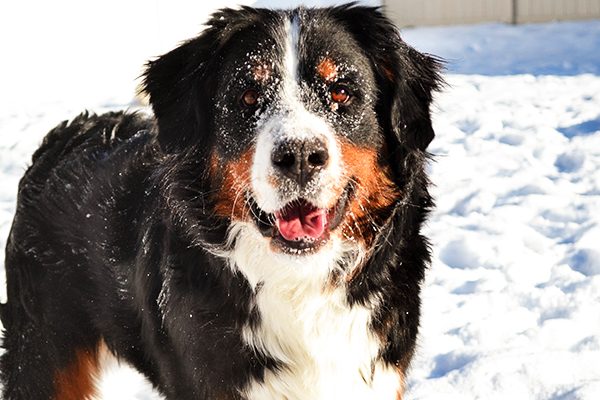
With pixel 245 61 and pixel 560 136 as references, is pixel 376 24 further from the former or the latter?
pixel 560 136

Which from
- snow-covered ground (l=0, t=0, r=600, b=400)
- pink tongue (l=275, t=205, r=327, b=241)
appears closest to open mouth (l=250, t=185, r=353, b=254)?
pink tongue (l=275, t=205, r=327, b=241)

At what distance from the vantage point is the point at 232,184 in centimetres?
322

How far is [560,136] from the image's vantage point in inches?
324

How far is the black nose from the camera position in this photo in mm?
2926

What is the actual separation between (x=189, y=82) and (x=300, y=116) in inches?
24.2

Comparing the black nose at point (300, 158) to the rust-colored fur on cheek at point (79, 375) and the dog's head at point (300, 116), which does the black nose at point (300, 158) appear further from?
the rust-colored fur on cheek at point (79, 375)

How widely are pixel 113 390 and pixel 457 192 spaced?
348 centimetres

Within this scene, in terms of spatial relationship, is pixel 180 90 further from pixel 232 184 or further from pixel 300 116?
pixel 300 116

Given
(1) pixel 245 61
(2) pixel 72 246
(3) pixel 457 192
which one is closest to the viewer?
(1) pixel 245 61

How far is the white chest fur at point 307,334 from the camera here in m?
3.26

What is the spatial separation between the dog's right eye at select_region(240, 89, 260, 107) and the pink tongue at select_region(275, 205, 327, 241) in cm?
40

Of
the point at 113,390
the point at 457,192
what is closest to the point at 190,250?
the point at 113,390

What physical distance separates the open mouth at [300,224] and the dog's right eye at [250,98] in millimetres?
358

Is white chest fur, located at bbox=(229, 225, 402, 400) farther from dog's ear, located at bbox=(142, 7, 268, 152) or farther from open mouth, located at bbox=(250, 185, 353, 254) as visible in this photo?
dog's ear, located at bbox=(142, 7, 268, 152)
